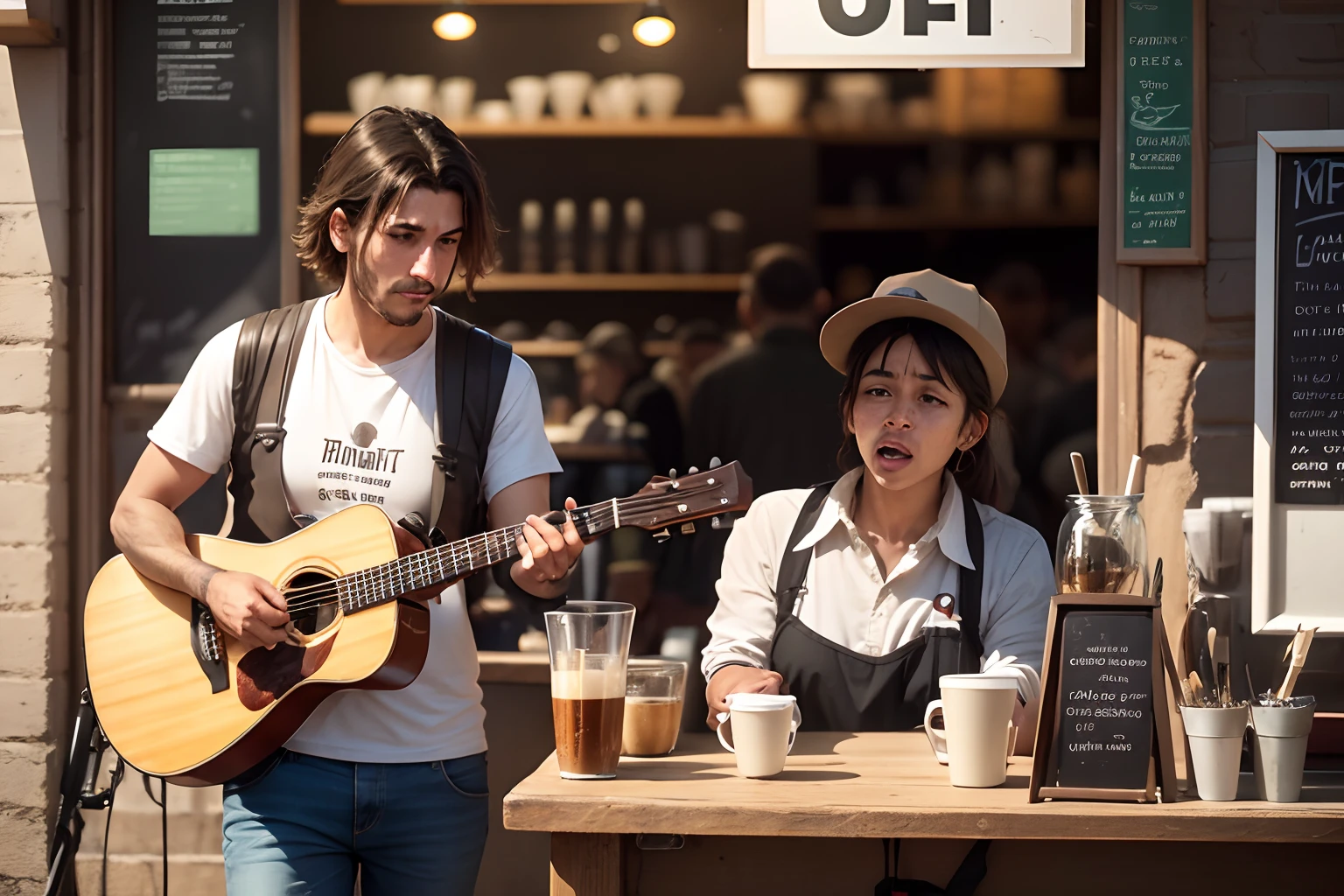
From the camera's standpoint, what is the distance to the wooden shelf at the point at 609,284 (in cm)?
321

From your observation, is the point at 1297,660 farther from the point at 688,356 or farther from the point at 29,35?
the point at 29,35

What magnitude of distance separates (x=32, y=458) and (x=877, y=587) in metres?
2.09

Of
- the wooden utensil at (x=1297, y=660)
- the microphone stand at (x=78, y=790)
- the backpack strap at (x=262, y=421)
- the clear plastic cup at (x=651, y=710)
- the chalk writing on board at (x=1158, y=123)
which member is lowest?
the microphone stand at (x=78, y=790)

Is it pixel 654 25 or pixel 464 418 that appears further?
pixel 654 25

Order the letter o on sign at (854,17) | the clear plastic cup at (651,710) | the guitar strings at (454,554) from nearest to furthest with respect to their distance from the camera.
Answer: the clear plastic cup at (651,710), the guitar strings at (454,554), the letter o on sign at (854,17)

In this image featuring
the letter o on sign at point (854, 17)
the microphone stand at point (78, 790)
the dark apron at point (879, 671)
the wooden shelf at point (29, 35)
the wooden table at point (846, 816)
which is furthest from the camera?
the wooden shelf at point (29, 35)

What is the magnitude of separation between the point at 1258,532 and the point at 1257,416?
259 millimetres

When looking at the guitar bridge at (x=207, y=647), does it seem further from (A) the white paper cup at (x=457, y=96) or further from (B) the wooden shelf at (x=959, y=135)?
(B) the wooden shelf at (x=959, y=135)

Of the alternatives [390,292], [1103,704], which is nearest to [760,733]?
[1103,704]

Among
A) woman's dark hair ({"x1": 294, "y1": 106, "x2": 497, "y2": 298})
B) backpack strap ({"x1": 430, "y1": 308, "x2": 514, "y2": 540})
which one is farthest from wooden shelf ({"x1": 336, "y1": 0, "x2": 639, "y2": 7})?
backpack strap ({"x1": 430, "y1": 308, "x2": 514, "y2": 540})

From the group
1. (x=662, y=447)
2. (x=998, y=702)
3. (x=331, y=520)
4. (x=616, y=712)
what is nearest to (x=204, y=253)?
(x=662, y=447)

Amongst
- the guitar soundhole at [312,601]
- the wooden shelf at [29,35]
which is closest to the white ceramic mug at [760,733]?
the guitar soundhole at [312,601]

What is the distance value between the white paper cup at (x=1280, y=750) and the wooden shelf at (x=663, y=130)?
1.87 metres

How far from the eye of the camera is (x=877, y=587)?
7.88ft
